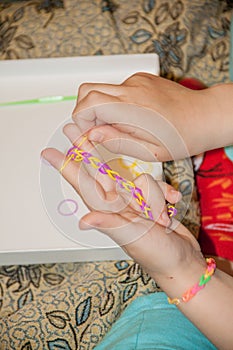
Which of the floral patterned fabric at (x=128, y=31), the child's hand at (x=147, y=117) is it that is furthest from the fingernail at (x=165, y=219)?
the floral patterned fabric at (x=128, y=31)

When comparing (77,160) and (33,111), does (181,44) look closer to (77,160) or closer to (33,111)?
(33,111)

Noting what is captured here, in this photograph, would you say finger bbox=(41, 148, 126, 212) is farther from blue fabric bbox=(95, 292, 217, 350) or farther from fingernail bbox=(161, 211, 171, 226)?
blue fabric bbox=(95, 292, 217, 350)

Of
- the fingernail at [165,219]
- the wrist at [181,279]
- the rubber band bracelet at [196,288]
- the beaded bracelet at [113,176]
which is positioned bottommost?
the rubber band bracelet at [196,288]

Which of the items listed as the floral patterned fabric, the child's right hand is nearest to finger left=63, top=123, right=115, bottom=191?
the child's right hand

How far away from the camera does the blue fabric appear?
62 centimetres

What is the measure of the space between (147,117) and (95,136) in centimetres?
6

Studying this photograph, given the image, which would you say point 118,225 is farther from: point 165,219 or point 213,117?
point 213,117

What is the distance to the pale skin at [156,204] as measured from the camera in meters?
0.50

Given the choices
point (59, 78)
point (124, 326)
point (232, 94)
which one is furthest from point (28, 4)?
point (124, 326)

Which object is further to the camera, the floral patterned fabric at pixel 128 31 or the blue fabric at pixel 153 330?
the floral patterned fabric at pixel 128 31

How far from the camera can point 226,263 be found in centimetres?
80

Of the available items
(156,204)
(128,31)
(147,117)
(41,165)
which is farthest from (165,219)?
(128,31)

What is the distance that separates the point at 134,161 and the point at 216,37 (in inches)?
13.4

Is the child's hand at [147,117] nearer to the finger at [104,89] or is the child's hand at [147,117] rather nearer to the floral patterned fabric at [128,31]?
the finger at [104,89]
